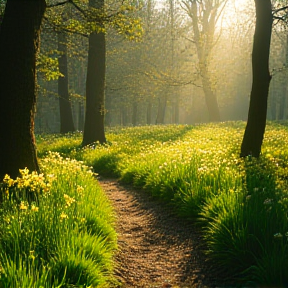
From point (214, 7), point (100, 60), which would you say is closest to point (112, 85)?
point (214, 7)

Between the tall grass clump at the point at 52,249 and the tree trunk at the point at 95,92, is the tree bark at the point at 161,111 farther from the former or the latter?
the tall grass clump at the point at 52,249

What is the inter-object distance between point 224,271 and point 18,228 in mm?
2699

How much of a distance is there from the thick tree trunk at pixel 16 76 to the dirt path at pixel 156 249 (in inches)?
97.0

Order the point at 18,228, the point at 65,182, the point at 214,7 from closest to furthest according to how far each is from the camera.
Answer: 1. the point at 18,228
2. the point at 65,182
3. the point at 214,7

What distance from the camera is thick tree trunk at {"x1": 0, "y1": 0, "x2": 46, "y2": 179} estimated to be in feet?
19.1

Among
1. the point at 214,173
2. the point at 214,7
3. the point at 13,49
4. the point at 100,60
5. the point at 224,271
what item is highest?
the point at 214,7

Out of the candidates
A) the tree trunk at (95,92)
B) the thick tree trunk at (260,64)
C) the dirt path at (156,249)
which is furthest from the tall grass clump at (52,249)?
the tree trunk at (95,92)

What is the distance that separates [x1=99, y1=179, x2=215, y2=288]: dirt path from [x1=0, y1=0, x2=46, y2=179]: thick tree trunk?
2.46 meters

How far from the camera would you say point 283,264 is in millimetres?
3576

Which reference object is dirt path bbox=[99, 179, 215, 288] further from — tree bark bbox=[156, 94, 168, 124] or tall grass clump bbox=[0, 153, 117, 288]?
tree bark bbox=[156, 94, 168, 124]

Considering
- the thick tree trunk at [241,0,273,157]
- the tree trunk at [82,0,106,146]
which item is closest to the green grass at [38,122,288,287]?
the thick tree trunk at [241,0,273,157]

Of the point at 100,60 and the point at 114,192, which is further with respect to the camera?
the point at 100,60

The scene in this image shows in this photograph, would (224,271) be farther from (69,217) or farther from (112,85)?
(112,85)

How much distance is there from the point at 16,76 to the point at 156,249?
3965 mm
